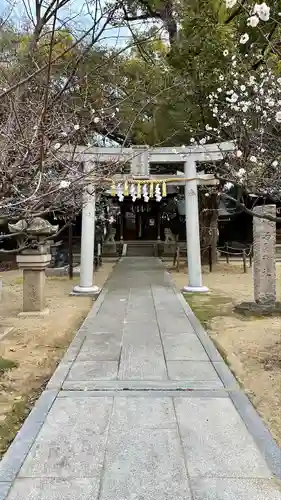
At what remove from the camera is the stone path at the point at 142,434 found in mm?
2725

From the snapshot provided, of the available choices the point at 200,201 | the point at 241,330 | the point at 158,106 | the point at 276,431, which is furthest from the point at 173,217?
the point at 276,431

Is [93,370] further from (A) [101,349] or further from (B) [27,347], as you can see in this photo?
(B) [27,347]

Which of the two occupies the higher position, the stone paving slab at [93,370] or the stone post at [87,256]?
the stone post at [87,256]

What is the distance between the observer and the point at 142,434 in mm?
3459

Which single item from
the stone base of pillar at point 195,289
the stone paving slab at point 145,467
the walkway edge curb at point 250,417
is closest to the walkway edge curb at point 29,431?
the stone paving slab at point 145,467

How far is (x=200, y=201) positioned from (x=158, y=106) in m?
5.27

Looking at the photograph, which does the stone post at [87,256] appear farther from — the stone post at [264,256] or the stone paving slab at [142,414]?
the stone paving slab at [142,414]

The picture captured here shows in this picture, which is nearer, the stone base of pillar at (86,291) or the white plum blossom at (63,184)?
the white plum blossom at (63,184)

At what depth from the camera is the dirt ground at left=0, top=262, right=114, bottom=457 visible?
14.1ft

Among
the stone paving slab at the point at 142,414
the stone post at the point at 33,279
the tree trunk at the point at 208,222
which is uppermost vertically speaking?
the tree trunk at the point at 208,222

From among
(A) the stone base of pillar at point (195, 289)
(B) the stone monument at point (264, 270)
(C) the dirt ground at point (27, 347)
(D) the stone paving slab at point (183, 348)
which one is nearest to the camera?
(C) the dirt ground at point (27, 347)

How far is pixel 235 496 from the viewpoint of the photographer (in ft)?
8.61

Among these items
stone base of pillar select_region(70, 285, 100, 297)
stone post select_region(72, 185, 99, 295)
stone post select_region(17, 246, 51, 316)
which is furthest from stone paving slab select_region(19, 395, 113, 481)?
stone post select_region(72, 185, 99, 295)

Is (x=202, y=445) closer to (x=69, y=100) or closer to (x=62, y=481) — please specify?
(x=62, y=481)
